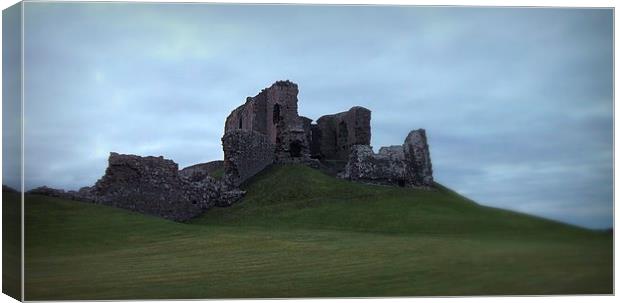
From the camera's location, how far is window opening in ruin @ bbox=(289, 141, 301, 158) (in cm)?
3712

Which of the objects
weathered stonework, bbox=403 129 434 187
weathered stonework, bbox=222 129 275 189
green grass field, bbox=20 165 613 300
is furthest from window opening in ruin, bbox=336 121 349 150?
green grass field, bbox=20 165 613 300

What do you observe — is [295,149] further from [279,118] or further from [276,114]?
[276,114]

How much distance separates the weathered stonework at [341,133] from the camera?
4097 centimetres

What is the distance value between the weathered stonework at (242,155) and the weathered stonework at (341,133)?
767cm

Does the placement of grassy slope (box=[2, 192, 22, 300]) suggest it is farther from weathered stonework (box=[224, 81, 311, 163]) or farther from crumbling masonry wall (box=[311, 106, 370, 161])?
crumbling masonry wall (box=[311, 106, 370, 161])

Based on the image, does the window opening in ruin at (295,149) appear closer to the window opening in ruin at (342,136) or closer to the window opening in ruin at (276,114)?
the window opening in ruin at (276,114)

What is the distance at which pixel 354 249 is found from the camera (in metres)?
20.0

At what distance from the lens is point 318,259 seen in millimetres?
19438

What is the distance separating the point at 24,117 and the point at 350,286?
26.1 feet

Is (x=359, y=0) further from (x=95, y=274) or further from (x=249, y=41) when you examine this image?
(x=95, y=274)

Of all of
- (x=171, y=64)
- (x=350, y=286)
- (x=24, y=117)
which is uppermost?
(x=171, y=64)

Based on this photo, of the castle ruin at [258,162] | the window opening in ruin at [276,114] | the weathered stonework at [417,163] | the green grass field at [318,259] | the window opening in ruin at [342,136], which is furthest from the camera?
the window opening in ruin at [342,136]

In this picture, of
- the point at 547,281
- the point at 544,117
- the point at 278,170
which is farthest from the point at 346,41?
the point at 278,170

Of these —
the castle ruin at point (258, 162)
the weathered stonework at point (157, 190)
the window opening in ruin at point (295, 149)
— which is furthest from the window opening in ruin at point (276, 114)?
the weathered stonework at point (157, 190)
